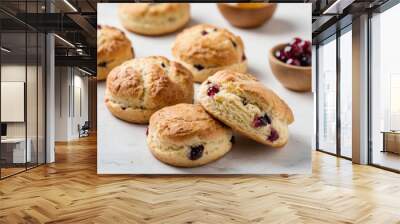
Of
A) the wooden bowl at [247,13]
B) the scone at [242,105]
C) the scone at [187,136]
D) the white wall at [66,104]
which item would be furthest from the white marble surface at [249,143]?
the white wall at [66,104]

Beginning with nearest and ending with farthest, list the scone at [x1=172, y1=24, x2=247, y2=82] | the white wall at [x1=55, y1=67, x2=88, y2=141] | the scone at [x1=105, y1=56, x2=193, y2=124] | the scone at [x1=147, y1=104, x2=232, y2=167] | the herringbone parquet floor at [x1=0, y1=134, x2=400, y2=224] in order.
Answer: the herringbone parquet floor at [x1=0, y1=134, x2=400, y2=224], the scone at [x1=147, y1=104, x2=232, y2=167], the scone at [x1=105, y1=56, x2=193, y2=124], the scone at [x1=172, y1=24, x2=247, y2=82], the white wall at [x1=55, y1=67, x2=88, y2=141]

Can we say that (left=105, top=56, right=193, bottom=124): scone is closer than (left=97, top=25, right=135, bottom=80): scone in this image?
Yes

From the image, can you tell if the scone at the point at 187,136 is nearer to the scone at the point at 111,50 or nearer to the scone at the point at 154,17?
the scone at the point at 111,50

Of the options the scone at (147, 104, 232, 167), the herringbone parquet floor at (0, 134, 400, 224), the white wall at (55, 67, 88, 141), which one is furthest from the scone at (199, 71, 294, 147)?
the white wall at (55, 67, 88, 141)

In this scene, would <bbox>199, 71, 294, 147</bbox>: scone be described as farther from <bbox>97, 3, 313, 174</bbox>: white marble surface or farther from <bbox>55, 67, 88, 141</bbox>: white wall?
<bbox>55, 67, 88, 141</bbox>: white wall

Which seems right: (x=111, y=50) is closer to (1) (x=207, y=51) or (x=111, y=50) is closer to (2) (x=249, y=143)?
(1) (x=207, y=51)

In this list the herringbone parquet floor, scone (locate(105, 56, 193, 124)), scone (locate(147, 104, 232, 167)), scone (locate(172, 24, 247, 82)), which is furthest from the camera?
scone (locate(172, 24, 247, 82))

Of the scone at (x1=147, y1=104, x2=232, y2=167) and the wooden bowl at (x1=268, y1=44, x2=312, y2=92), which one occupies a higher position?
the wooden bowl at (x1=268, y1=44, x2=312, y2=92)
